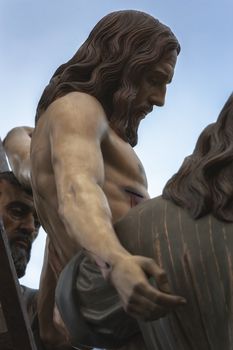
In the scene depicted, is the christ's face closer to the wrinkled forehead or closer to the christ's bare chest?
the wrinkled forehead

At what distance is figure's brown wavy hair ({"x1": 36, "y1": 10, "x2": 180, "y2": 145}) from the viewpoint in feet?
17.0

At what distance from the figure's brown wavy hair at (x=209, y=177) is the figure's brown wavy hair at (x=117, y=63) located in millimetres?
651

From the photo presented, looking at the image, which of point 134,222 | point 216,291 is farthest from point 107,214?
point 216,291

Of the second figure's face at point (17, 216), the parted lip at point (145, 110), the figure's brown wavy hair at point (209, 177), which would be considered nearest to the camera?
the figure's brown wavy hair at point (209, 177)

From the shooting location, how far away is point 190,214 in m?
4.39

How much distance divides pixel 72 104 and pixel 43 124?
15 centimetres

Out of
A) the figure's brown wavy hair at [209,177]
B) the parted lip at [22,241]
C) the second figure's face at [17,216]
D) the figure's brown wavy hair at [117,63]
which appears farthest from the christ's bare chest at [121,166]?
the parted lip at [22,241]

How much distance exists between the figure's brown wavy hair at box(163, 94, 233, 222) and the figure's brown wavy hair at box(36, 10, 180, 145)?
2.14 ft

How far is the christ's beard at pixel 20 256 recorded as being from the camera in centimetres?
752

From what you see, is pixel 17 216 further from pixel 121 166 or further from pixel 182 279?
pixel 182 279

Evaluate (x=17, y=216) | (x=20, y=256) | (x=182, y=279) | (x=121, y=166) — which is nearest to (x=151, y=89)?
(x=121, y=166)

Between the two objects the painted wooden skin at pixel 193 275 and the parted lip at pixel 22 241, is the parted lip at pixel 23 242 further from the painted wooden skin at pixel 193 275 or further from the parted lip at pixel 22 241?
the painted wooden skin at pixel 193 275

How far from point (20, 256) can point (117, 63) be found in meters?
2.64

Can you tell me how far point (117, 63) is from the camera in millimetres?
5188
